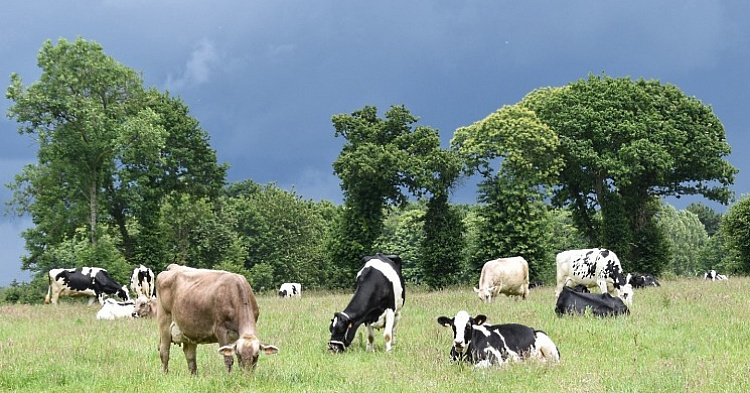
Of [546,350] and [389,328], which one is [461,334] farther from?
[389,328]

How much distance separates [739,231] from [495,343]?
158 feet

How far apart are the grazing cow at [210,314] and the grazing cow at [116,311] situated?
555 inches

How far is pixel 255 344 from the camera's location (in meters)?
9.84

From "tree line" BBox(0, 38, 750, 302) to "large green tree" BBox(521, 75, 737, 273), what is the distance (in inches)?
3.8

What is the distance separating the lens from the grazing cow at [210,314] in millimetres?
9930

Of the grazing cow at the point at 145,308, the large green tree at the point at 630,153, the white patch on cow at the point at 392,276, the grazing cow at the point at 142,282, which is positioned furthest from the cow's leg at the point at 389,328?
the large green tree at the point at 630,153

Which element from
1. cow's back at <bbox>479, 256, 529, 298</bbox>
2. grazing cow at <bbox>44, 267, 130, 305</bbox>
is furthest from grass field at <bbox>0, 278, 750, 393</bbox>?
grazing cow at <bbox>44, 267, 130, 305</bbox>

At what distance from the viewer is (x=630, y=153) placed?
42.0 metres

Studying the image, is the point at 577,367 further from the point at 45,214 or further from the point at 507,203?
the point at 45,214

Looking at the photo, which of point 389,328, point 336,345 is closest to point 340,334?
point 336,345

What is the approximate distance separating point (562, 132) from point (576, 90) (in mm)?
3705

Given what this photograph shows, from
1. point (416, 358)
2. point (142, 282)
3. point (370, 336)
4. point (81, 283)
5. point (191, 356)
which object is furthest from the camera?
point (81, 283)

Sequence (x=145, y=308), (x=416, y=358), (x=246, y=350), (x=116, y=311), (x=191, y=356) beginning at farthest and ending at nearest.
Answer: (x=116, y=311) → (x=145, y=308) → (x=416, y=358) → (x=191, y=356) → (x=246, y=350)

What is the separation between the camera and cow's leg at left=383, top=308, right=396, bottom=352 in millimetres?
14169
